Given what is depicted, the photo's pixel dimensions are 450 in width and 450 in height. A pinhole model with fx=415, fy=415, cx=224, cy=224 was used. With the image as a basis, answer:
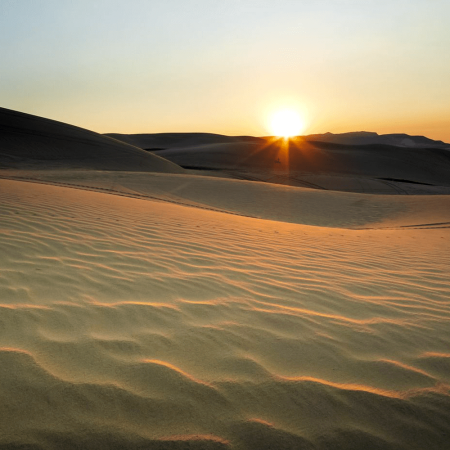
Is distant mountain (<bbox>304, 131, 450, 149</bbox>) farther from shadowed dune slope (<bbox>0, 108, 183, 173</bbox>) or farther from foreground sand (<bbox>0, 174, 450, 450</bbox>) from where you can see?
foreground sand (<bbox>0, 174, 450, 450</bbox>)

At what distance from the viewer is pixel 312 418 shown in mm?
2094

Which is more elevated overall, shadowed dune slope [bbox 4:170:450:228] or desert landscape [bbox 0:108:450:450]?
shadowed dune slope [bbox 4:170:450:228]

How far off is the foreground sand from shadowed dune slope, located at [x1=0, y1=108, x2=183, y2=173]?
84.3ft

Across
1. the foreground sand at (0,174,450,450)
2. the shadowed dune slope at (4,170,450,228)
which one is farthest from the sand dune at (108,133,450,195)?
the foreground sand at (0,174,450,450)

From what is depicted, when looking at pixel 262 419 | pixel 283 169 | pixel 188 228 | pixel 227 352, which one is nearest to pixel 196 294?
pixel 227 352

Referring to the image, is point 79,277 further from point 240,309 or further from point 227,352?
point 227,352

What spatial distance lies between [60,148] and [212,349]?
36.6 meters

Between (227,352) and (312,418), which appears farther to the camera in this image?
(227,352)

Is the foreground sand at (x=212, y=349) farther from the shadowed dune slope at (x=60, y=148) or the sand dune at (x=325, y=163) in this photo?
the sand dune at (x=325, y=163)

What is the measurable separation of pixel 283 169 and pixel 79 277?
140 feet

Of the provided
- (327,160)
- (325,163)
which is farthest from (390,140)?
(325,163)

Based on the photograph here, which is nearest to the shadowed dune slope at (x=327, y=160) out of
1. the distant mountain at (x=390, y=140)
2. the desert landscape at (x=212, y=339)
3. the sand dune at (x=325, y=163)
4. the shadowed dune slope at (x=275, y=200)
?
Result: the sand dune at (x=325, y=163)

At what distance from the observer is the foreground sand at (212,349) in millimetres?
1974

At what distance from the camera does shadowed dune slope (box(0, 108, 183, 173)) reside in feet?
102
